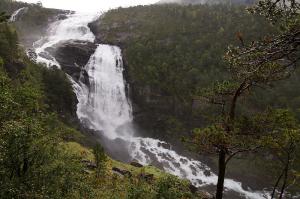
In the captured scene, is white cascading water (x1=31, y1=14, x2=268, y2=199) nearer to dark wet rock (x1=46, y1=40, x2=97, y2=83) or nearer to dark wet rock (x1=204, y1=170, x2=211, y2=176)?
dark wet rock (x1=204, y1=170, x2=211, y2=176)

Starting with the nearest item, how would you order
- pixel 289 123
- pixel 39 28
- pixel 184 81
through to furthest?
pixel 289 123 → pixel 184 81 → pixel 39 28

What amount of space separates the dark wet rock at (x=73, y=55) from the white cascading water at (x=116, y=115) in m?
1.04

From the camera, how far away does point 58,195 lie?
1884 cm

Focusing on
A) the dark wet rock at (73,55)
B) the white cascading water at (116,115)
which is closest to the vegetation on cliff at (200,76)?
the white cascading water at (116,115)

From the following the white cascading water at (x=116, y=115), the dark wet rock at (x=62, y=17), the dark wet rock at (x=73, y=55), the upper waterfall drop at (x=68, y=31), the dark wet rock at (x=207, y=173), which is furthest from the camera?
the dark wet rock at (x=62, y=17)

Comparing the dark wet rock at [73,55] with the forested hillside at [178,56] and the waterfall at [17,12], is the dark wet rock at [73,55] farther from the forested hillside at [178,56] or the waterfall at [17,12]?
the waterfall at [17,12]

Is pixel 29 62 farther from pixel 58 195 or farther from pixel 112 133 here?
pixel 58 195

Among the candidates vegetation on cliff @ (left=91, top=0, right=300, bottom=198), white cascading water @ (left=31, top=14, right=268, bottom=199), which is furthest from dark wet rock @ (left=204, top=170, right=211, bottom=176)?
vegetation on cliff @ (left=91, top=0, right=300, bottom=198)

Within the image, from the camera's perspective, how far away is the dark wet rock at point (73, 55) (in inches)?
2798

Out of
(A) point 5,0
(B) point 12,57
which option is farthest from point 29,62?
(A) point 5,0

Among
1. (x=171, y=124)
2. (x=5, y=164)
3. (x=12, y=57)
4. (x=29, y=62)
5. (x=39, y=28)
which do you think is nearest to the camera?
(x=5, y=164)

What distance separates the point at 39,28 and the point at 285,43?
104 m

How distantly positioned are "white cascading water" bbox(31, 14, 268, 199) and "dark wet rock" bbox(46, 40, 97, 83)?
3.42 ft

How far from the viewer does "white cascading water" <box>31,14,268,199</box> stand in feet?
190
